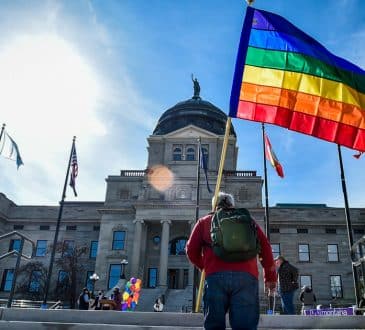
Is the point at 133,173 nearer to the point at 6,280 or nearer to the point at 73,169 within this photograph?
the point at 73,169

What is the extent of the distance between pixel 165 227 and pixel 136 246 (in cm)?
359

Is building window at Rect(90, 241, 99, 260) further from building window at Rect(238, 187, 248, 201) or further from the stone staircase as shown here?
building window at Rect(238, 187, 248, 201)

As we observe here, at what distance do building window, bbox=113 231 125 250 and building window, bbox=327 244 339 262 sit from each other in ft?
75.3

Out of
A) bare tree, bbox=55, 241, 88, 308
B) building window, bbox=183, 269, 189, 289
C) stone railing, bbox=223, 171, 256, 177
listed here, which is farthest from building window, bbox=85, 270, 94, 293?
stone railing, bbox=223, 171, 256, 177

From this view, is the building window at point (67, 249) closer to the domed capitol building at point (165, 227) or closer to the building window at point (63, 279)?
the domed capitol building at point (165, 227)

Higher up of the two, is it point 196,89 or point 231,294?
point 196,89

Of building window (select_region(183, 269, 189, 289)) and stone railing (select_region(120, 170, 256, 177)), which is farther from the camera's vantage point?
stone railing (select_region(120, 170, 256, 177))

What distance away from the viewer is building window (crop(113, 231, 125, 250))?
1694 inches

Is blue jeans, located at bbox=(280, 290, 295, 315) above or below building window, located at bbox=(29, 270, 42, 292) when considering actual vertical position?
below

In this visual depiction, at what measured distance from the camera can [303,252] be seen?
44000 millimetres

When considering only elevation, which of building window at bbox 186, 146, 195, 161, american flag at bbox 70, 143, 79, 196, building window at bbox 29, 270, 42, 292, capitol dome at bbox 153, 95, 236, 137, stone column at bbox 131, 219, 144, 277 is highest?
capitol dome at bbox 153, 95, 236, 137

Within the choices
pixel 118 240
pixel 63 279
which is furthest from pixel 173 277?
pixel 63 279

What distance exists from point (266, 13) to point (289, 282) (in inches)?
272

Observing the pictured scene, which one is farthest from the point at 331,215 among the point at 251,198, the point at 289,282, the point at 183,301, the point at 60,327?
the point at 60,327
